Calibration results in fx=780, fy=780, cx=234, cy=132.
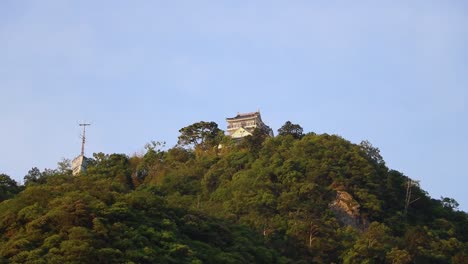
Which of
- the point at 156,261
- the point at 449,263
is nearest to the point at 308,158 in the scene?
the point at 449,263

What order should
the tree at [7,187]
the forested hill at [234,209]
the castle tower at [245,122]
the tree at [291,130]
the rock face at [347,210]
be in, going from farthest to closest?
the castle tower at [245,122], the tree at [291,130], the rock face at [347,210], the tree at [7,187], the forested hill at [234,209]

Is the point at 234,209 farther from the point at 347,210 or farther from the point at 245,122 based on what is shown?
the point at 245,122

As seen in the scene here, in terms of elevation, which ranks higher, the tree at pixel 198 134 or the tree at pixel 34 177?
the tree at pixel 198 134

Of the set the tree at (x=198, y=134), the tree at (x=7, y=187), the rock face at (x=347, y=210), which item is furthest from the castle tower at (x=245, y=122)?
the tree at (x=7, y=187)

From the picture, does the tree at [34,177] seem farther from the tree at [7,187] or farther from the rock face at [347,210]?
the rock face at [347,210]

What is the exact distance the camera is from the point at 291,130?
44812 mm

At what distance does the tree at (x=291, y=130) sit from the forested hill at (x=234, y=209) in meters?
0.07

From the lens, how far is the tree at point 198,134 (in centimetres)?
4769

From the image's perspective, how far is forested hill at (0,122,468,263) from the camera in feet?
81.1

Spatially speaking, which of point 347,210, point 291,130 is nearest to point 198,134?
point 291,130

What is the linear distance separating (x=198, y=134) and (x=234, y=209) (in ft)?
43.6

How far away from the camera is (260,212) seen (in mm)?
34438

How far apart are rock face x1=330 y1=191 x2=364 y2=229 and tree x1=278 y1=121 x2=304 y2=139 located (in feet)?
27.7

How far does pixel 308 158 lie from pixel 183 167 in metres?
7.63
